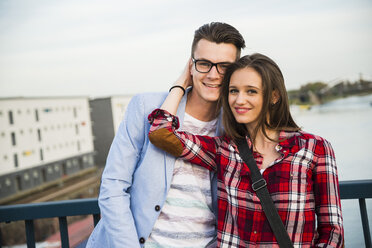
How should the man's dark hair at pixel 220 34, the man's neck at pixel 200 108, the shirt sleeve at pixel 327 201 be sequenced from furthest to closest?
the man's neck at pixel 200 108
the man's dark hair at pixel 220 34
the shirt sleeve at pixel 327 201

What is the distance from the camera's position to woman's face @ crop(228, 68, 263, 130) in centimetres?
143

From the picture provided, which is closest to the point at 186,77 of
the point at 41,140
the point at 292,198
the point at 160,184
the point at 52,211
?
the point at 160,184

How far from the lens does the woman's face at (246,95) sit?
4.69 ft

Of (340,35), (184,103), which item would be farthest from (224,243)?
(340,35)

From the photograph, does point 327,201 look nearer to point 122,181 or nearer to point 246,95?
point 246,95

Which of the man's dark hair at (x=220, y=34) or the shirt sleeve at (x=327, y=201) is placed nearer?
the shirt sleeve at (x=327, y=201)

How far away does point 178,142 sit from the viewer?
153cm

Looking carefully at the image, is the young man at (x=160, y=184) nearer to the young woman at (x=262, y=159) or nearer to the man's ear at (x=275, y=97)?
the young woman at (x=262, y=159)

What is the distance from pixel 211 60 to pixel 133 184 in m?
0.83

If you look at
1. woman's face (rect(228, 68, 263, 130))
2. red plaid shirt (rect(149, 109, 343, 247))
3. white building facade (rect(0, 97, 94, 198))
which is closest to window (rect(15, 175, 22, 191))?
white building facade (rect(0, 97, 94, 198))

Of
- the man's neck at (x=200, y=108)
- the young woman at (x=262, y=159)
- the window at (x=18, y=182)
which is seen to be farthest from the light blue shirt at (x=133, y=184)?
the window at (x=18, y=182)

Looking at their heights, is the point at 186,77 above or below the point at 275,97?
above

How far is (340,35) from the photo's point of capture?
2564 millimetres

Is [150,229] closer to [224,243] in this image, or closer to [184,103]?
[224,243]
